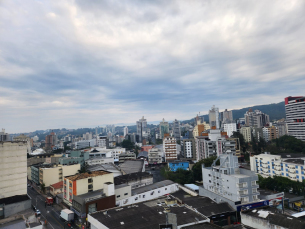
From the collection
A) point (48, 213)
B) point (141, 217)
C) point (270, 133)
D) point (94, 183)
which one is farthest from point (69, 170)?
point (270, 133)

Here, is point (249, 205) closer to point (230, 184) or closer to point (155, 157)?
point (230, 184)

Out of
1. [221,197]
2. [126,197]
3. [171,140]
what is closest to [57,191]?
[126,197]

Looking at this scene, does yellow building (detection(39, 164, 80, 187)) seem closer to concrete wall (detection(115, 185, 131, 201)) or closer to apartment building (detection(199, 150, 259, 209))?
concrete wall (detection(115, 185, 131, 201))

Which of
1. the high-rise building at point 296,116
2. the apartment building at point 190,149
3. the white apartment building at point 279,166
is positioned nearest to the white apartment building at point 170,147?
the apartment building at point 190,149

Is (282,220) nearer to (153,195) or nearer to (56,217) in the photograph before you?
(153,195)

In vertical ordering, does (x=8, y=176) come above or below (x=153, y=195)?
above
